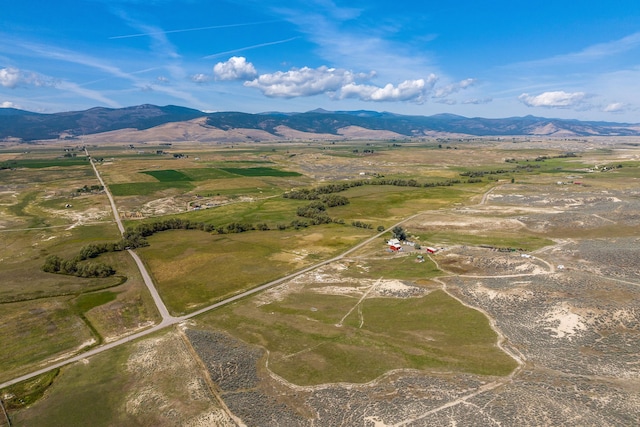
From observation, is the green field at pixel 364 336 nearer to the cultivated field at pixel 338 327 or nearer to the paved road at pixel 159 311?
the cultivated field at pixel 338 327

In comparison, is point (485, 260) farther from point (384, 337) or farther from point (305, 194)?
point (305, 194)

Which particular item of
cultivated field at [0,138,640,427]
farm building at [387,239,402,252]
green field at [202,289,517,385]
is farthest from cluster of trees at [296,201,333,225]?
green field at [202,289,517,385]

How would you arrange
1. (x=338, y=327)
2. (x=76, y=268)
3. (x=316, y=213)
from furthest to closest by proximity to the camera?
(x=316, y=213) → (x=76, y=268) → (x=338, y=327)

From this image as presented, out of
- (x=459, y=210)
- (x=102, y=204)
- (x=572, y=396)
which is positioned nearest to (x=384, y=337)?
(x=572, y=396)

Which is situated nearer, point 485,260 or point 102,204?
point 485,260

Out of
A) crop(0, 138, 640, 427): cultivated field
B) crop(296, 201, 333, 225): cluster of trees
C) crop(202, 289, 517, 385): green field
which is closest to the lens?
crop(0, 138, 640, 427): cultivated field

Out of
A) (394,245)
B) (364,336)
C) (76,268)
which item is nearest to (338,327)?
(364,336)

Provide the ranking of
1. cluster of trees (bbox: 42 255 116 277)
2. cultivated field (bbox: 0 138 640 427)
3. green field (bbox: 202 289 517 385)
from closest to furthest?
cultivated field (bbox: 0 138 640 427)
green field (bbox: 202 289 517 385)
cluster of trees (bbox: 42 255 116 277)

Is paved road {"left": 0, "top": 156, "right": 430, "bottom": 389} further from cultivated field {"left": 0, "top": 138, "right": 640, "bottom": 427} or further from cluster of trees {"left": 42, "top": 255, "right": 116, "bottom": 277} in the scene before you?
cluster of trees {"left": 42, "top": 255, "right": 116, "bottom": 277}

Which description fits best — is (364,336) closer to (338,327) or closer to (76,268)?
(338,327)
